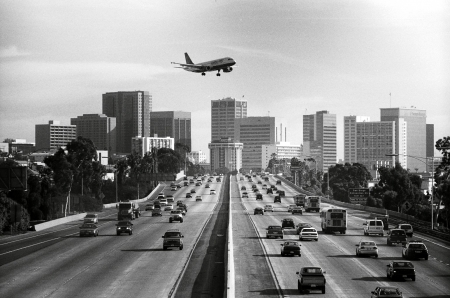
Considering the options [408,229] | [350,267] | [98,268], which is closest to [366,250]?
[350,267]

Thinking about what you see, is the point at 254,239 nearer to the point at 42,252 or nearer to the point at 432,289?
the point at 42,252

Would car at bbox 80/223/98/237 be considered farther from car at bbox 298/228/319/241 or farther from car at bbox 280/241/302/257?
car at bbox 280/241/302/257

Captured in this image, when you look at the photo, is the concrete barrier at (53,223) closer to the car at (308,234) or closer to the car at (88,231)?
the car at (88,231)

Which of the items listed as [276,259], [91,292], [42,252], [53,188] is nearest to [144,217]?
[53,188]

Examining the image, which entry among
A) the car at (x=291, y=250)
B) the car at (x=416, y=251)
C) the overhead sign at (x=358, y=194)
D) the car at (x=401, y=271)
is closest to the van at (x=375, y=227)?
the car at (x=416, y=251)

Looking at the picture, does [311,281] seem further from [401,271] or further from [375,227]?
[375,227]

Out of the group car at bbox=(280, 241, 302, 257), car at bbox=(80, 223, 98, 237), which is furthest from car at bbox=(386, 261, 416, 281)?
car at bbox=(80, 223, 98, 237)

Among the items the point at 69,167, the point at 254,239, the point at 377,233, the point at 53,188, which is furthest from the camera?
the point at 69,167
